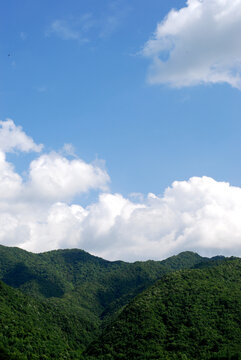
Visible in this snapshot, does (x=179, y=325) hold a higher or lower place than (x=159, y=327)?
higher

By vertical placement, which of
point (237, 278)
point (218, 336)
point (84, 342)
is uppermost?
point (237, 278)

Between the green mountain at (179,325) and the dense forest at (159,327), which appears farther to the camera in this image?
the green mountain at (179,325)

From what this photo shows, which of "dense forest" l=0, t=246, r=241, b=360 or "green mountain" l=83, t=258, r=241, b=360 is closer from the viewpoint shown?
"dense forest" l=0, t=246, r=241, b=360

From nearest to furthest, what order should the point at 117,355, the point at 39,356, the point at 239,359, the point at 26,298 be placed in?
the point at 239,359
the point at 39,356
the point at 117,355
the point at 26,298

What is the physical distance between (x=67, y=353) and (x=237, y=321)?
71327mm

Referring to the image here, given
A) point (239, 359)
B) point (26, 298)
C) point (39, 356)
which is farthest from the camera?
point (26, 298)

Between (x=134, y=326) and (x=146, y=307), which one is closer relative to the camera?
(x=134, y=326)

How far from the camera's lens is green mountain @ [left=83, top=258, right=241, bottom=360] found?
12925cm

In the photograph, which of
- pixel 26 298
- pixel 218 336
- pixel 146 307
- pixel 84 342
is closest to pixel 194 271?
pixel 146 307

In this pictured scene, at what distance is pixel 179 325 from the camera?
475ft

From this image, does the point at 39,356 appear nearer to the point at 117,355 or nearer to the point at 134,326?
the point at 117,355

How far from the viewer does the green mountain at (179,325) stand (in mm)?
129250

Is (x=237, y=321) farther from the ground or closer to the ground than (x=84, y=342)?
farther from the ground

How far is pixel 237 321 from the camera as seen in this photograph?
142750 millimetres
